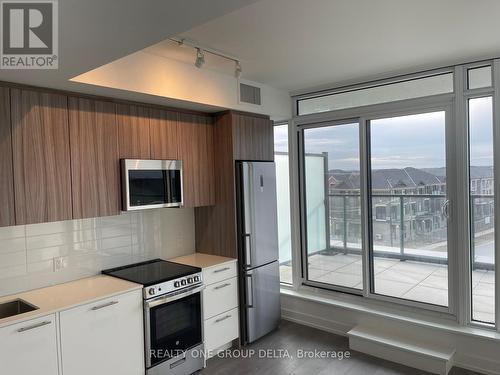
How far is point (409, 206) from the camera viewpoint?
12.3ft

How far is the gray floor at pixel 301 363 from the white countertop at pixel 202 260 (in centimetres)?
91

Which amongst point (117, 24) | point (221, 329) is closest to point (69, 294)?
point (221, 329)

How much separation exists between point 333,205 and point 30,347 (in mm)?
3202

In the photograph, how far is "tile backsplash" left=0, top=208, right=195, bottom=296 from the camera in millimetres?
2738

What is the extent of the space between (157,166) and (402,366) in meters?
2.84

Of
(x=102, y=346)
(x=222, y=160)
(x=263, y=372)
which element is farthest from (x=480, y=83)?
(x=102, y=346)

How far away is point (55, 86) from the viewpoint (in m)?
2.55

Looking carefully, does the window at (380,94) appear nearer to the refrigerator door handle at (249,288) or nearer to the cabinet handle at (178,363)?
the refrigerator door handle at (249,288)

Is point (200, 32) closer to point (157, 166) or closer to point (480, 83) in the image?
point (157, 166)

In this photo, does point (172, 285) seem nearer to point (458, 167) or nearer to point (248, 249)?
point (248, 249)

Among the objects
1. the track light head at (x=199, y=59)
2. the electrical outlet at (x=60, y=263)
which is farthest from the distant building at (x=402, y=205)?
the electrical outlet at (x=60, y=263)

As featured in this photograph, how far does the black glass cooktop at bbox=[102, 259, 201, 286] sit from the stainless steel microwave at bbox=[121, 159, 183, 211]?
57 cm

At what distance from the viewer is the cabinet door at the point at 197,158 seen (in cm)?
354

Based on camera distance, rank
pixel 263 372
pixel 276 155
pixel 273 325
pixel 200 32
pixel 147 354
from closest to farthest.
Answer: pixel 200 32 < pixel 147 354 < pixel 263 372 < pixel 273 325 < pixel 276 155
